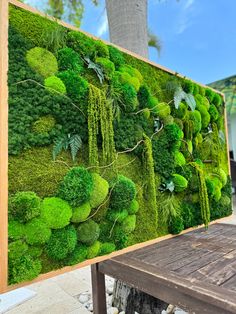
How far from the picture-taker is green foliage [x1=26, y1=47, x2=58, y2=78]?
116 cm

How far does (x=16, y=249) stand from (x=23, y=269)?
10 centimetres

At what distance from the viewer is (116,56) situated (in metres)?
1.54

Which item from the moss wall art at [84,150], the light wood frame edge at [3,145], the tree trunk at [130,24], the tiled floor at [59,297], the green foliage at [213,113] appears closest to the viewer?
the light wood frame edge at [3,145]

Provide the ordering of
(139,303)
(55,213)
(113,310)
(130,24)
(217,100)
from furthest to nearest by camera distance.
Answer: (217,100), (130,24), (113,310), (139,303), (55,213)

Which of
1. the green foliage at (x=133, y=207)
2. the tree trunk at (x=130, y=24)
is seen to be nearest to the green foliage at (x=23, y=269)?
the green foliage at (x=133, y=207)

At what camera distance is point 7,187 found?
1.03 metres

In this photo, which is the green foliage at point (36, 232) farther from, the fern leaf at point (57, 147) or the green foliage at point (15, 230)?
the fern leaf at point (57, 147)

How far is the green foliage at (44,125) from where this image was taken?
45.1 inches

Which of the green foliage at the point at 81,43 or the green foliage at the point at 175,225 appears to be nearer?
the green foliage at the point at 81,43

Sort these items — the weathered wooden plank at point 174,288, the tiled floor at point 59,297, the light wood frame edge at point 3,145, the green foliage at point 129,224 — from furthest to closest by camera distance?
the tiled floor at point 59,297
the green foliage at point 129,224
the light wood frame edge at point 3,145
the weathered wooden plank at point 174,288

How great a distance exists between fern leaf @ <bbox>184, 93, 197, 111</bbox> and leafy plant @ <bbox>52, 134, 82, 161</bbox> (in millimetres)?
1124

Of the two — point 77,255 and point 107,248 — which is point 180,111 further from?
point 77,255

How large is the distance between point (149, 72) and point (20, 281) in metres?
1.58

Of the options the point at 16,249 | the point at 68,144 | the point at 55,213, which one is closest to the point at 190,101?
the point at 68,144
